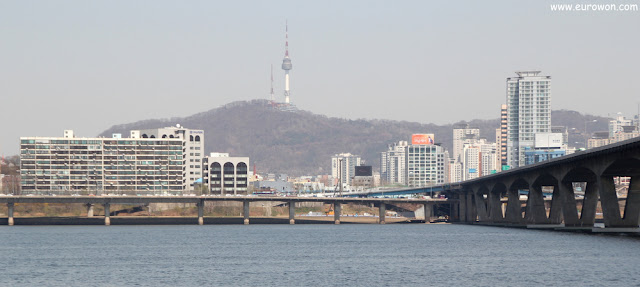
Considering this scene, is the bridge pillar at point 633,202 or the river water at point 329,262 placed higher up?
the bridge pillar at point 633,202

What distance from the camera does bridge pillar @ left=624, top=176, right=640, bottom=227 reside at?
136875 mm

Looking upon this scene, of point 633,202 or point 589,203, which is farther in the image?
point 589,203

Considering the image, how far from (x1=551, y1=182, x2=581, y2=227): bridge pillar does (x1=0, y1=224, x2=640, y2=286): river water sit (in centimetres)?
1556

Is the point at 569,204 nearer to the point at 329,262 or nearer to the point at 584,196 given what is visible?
the point at 584,196

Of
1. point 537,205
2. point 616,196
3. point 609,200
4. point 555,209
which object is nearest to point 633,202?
point 616,196

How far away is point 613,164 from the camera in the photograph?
442 feet

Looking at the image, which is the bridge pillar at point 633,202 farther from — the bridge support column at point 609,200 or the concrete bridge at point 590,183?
the bridge support column at point 609,200

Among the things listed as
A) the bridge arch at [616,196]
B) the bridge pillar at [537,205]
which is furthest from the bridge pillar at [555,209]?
the bridge arch at [616,196]

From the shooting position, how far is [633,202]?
5394 inches

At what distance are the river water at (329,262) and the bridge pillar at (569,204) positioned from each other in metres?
15.6

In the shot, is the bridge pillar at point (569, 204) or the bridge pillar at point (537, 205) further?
the bridge pillar at point (537, 205)

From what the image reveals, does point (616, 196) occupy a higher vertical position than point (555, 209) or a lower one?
higher

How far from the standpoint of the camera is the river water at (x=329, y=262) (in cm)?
8525

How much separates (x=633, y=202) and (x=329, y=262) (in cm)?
5445
